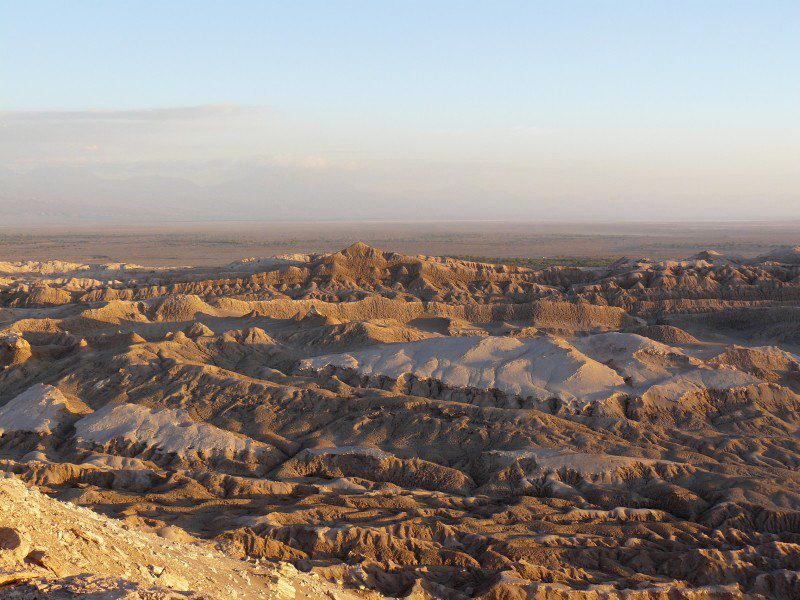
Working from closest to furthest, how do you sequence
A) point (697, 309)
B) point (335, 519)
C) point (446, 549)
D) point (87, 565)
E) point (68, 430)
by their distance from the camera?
1. point (87, 565)
2. point (446, 549)
3. point (335, 519)
4. point (68, 430)
5. point (697, 309)

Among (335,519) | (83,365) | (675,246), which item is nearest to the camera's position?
(335,519)

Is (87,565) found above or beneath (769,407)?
above

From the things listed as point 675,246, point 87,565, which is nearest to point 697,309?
point 87,565

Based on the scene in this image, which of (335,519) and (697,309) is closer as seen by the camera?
(335,519)

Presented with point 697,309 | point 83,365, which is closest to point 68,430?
point 83,365

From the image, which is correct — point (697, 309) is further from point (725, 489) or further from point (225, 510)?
point (225, 510)

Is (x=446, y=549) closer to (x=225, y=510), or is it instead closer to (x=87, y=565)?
(x=225, y=510)
